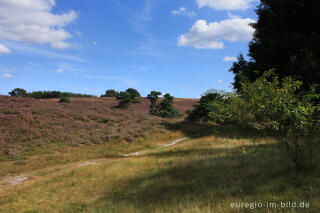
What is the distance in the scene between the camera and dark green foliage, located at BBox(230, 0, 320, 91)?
14.2 m

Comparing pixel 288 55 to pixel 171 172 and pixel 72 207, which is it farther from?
pixel 72 207

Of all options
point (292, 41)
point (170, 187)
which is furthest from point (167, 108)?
point (170, 187)

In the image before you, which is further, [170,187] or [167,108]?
[167,108]

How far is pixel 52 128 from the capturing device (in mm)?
25547

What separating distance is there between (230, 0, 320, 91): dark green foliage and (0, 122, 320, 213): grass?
234 inches

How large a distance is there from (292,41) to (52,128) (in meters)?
26.8

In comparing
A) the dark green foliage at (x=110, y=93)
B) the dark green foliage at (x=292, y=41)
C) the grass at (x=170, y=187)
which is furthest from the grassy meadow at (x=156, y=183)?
the dark green foliage at (x=110, y=93)

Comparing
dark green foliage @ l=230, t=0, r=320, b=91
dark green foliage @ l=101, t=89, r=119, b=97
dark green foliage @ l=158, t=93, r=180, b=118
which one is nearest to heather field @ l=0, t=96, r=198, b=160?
dark green foliage @ l=158, t=93, r=180, b=118

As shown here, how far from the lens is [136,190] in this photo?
32.8 ft

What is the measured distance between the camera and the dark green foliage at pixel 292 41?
14199 millimetres

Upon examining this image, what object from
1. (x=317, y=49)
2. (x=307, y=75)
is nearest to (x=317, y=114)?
(x=307, y=75)

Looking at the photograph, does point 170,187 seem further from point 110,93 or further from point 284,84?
point 110,93

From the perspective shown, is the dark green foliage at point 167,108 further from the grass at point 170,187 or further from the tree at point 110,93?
the tree at point 110,93

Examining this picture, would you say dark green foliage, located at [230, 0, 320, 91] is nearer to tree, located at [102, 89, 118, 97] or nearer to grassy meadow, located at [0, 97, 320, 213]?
grassy meadow, located at [0, 97, 320, 213]
